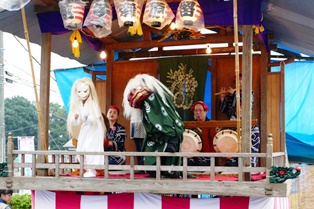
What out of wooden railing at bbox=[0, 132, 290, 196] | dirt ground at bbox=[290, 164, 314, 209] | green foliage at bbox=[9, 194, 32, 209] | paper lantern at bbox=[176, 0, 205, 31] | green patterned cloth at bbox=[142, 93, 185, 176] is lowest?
green foliage at bbox=[9, 194, 32, 209]

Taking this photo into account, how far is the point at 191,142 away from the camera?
819 cm

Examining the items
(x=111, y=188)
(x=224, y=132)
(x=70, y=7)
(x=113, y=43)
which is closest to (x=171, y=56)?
(x=113, y=43)

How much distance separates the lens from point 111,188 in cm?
659

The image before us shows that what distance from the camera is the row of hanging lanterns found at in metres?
6.69

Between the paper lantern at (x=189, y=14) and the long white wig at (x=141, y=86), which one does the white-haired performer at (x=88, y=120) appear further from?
the paper lantern at (x=189, y=14)

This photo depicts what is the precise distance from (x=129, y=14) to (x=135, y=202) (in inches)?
105

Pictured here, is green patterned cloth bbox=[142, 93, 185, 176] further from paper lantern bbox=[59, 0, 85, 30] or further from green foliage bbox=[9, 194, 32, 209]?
green foliage bbox=[9, 194, 32, 209]

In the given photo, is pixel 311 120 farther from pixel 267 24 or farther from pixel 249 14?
pixel 249 14

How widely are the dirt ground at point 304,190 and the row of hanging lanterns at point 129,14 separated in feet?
22.9

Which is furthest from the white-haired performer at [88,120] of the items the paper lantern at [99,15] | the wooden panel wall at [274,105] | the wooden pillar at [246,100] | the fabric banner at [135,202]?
the wooden panel wall at [274,105]

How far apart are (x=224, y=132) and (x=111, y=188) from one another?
2303mm

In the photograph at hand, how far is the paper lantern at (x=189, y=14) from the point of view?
21.8 feet

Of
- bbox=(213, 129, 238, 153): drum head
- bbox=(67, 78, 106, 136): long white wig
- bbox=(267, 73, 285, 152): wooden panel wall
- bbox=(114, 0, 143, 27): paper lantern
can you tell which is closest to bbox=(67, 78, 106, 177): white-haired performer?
bbox=(67, 78, 106, 136): long white wig

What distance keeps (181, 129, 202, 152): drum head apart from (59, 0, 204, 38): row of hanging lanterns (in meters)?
2.08
